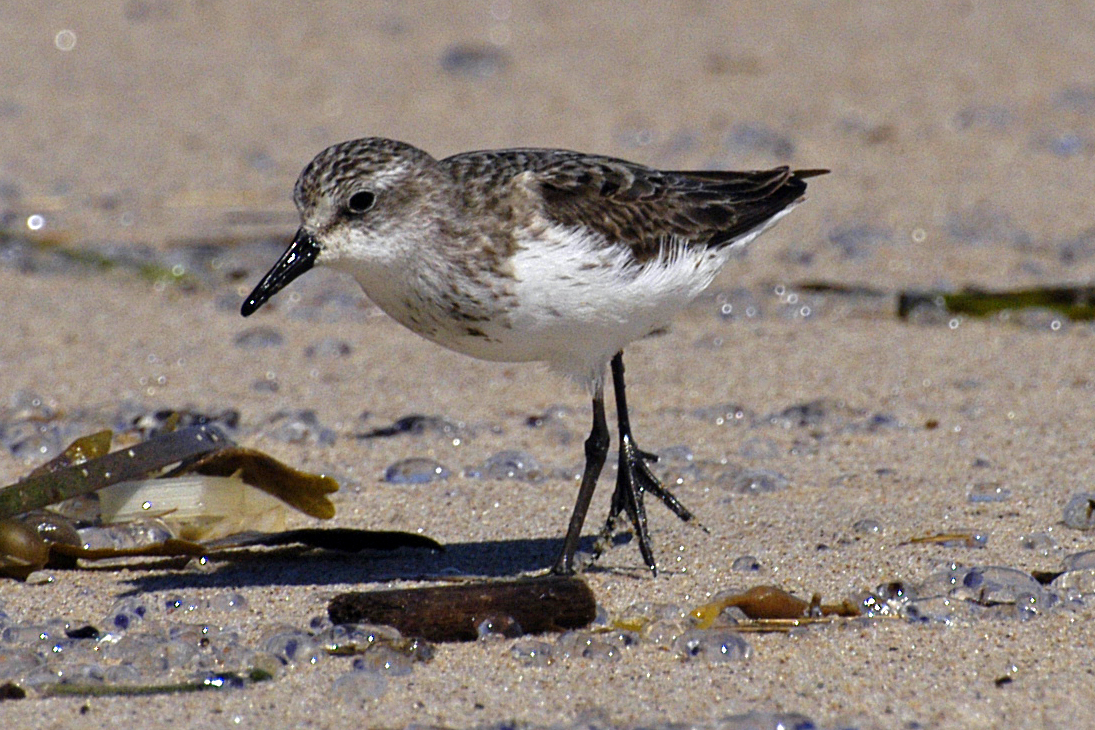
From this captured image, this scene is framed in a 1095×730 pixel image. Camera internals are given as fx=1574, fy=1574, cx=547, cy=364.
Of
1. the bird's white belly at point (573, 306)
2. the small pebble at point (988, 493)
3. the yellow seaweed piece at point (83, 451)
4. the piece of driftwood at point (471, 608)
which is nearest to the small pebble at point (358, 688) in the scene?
the piece of driftwood at point (471, 608)

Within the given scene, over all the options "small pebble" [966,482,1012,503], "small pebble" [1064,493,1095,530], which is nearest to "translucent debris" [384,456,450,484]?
"small pebble" [966,482,1012,503]

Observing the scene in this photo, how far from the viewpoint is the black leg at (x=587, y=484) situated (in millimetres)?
4477

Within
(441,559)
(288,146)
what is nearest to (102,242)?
(288,146)

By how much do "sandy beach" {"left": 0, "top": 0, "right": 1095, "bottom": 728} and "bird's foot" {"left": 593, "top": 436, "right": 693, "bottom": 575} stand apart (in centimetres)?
8

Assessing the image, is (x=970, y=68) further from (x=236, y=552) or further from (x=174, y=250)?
(x=236, y=552)

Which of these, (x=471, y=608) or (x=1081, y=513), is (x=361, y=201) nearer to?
(x=471, y=608)

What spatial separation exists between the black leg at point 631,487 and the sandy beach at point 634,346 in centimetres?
10

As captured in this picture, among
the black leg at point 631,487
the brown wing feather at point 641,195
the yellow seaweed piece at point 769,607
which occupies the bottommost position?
the yellow seaweed piece at point 769,607

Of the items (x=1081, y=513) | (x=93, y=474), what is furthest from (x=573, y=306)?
(x=1081, y=513)

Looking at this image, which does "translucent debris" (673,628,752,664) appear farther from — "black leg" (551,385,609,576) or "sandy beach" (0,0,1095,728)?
"black leg" (551,385,609,576)

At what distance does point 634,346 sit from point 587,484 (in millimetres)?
2026

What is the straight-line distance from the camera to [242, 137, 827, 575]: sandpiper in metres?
4.25

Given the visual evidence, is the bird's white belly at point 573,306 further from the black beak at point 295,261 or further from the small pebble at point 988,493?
the small pebble at point 988,493

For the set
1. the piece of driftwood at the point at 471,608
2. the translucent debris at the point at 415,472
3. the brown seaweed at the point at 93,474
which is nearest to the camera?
the piece of driftwood at the point at 471,608
